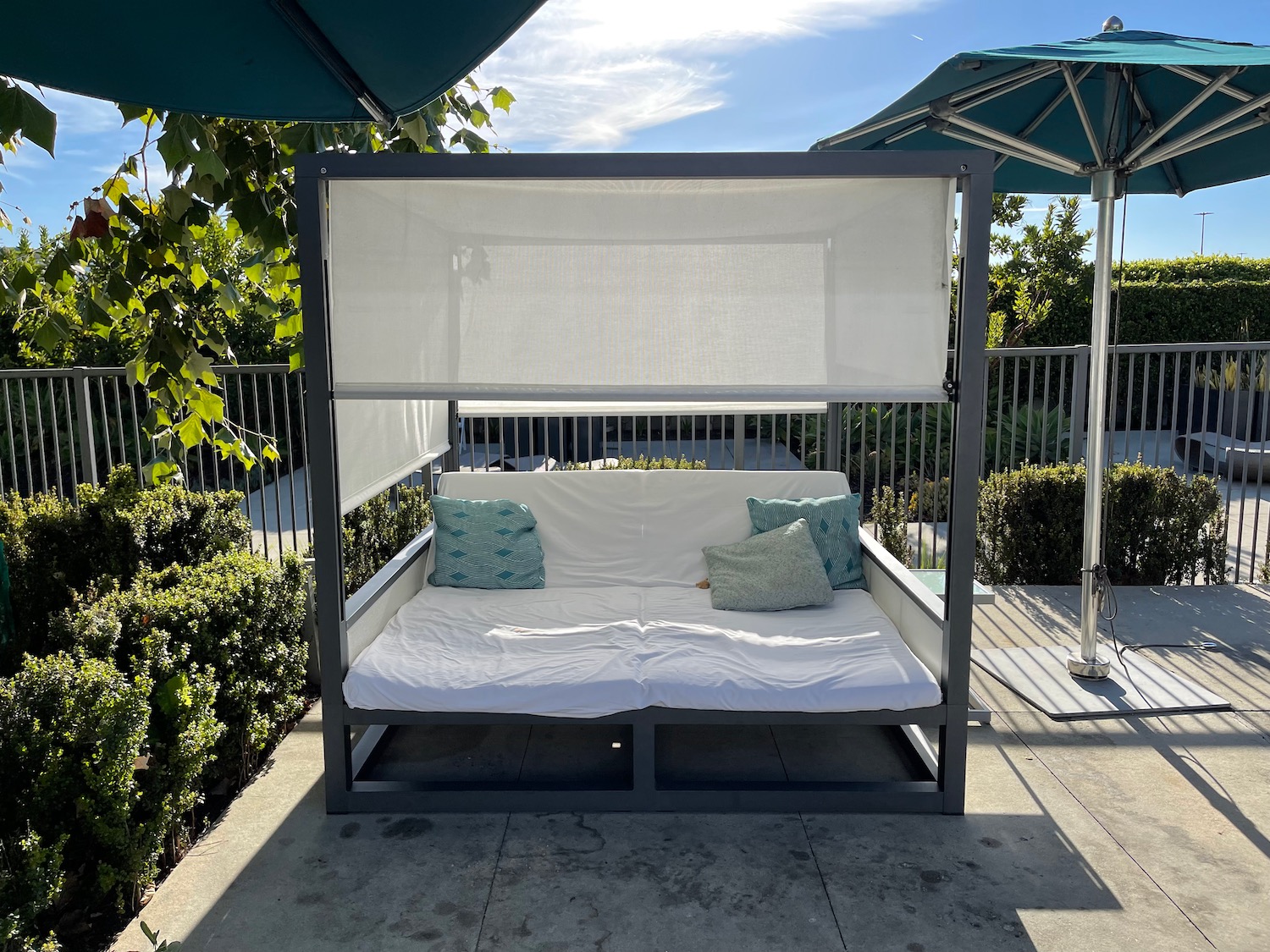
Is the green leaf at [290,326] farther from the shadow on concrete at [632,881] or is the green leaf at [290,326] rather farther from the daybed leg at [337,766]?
the shadow on concrete at [632,881]

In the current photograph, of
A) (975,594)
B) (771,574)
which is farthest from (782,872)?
(975,594)

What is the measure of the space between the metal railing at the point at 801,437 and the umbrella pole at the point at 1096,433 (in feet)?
4.64

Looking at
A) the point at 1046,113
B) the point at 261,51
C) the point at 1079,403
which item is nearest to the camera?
the point at 261,51

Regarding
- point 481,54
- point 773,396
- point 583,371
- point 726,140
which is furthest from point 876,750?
point 481,54

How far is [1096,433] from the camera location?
4172 millimetres

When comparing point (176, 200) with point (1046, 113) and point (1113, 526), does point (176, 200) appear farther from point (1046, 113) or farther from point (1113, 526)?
point (1113, 526)

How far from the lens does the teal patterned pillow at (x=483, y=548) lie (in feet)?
14.8

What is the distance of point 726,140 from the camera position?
3.67 m

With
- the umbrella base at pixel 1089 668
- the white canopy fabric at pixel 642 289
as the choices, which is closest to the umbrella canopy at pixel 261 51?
the white canopy fabric at pixel 642 289

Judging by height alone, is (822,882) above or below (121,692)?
below

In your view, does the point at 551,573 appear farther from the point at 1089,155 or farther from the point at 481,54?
the point at 1089,155

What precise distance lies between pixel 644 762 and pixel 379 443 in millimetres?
1724

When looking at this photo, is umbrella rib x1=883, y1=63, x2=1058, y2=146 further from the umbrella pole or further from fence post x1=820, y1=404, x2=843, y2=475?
fence post x1=820, y1=404, x2=843, y2=475

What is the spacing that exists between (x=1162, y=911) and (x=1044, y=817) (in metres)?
0.54
